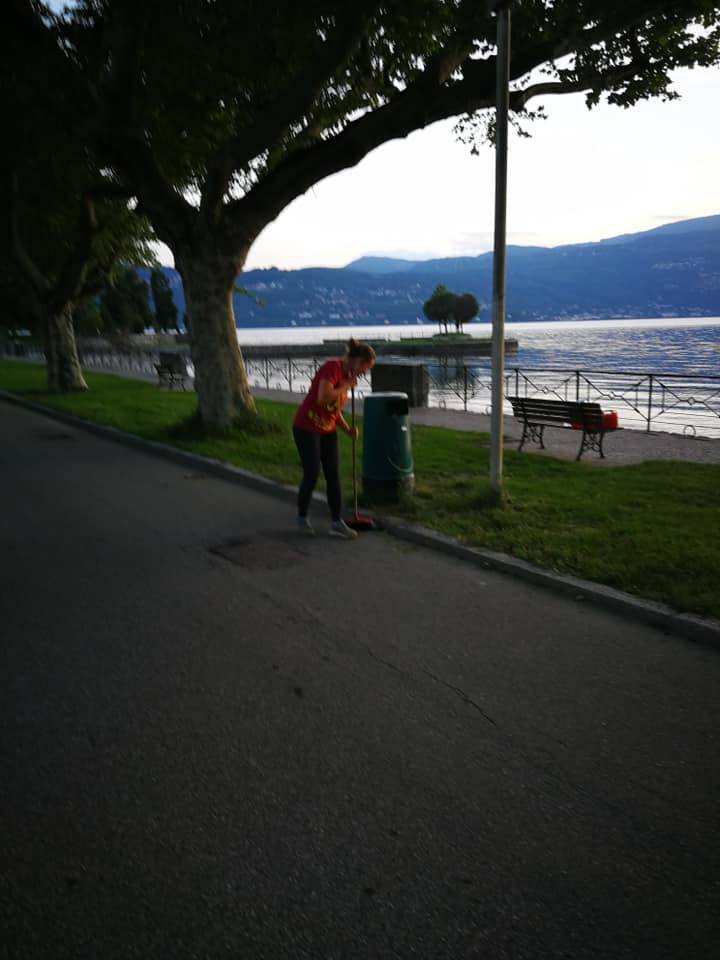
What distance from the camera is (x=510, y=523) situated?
727 centimetres

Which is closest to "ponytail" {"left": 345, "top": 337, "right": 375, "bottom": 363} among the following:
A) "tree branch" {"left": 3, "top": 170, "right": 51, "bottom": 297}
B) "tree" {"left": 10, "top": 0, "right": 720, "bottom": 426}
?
"tree" {"left": 10, "top": 0, "right": 720, "bottom": 426}

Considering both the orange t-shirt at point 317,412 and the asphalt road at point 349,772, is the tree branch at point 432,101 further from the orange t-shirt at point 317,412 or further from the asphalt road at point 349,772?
the asphalt road at point 349,772

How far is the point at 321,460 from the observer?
7.37 metres

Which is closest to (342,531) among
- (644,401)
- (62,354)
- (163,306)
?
(62,354)

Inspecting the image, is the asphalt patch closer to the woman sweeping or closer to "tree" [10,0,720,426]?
the woman sweeping

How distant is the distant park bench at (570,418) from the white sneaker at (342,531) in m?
5.05

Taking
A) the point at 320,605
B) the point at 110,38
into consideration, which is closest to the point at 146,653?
the point at 320,605

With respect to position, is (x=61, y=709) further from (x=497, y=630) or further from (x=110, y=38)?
(x=110, y=38)

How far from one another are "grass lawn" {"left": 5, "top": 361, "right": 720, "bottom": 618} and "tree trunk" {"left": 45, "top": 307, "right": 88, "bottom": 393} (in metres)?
12.5

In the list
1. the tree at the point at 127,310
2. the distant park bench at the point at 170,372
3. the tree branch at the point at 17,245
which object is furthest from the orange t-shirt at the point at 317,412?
the tree at the point at 127,310

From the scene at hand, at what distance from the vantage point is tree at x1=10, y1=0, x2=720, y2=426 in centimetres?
1018

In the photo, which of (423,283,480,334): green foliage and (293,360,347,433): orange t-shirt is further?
(423,283,480,334): green foliage

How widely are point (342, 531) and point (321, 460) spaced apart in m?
0.72

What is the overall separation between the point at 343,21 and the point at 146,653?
8977 millimetres
